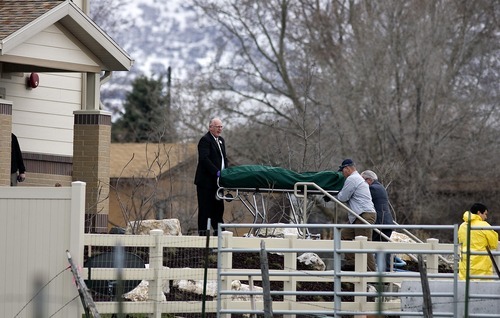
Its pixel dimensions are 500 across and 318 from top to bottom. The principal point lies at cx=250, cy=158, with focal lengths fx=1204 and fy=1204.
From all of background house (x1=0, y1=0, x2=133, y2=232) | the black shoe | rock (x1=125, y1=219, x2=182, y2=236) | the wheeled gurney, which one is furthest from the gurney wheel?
background house (x1=0, y1=0, x2=133, y2=232)

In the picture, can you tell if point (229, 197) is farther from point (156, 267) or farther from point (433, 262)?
point (156, 267)

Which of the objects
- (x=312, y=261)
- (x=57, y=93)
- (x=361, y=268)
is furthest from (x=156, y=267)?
(x=57, y=93)

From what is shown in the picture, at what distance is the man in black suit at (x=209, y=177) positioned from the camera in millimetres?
17281

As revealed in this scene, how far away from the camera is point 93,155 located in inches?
785

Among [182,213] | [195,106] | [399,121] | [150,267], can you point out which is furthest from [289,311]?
[195,106]

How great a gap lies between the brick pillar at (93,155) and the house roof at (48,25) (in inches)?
35.3

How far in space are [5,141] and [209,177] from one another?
3200 mm

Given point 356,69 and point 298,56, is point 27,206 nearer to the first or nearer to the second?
point 356,69

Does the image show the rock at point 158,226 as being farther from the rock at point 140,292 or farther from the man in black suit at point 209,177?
the rock at point 140,292

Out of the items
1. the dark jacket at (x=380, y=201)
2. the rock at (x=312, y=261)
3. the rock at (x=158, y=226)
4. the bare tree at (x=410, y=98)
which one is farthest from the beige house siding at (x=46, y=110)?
the bare tree at (x=410, y=98)

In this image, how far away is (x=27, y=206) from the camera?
13.5 m

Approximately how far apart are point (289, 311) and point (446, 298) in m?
1.83

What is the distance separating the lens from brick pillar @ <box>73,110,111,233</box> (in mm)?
19703

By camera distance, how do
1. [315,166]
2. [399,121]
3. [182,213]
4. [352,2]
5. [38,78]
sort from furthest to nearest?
[352,2]
[399,121]
[182,213]
[315,166]
[38,78]
